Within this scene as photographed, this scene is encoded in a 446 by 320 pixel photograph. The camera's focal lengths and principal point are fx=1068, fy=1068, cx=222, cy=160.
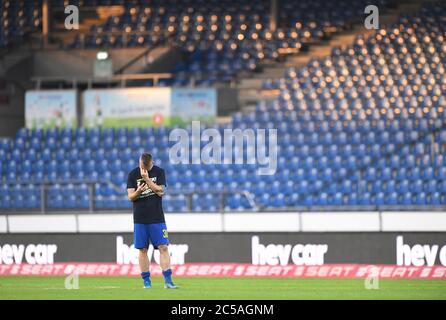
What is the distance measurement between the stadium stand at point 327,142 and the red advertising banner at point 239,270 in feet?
10.6

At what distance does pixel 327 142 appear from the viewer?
26359 mm

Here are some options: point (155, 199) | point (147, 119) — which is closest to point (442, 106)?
point (147, 119)

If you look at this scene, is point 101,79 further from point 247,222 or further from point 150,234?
point 150,234

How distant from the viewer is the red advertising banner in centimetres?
1831

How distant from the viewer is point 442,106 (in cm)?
2688

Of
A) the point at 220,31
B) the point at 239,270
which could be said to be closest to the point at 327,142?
the point at 220,31

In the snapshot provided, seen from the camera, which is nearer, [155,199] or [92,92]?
[155,199]

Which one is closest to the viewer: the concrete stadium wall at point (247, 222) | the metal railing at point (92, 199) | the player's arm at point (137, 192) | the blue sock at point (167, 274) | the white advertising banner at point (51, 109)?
the player's arm at point (137, 192)

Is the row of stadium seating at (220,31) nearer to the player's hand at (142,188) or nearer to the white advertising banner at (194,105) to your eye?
the white advertising banner at (194,105)

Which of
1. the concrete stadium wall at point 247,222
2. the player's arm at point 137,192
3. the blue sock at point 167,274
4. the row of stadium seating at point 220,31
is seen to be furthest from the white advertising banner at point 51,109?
the player's arm at point 137,192

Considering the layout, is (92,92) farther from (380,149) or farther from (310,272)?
(310,272)

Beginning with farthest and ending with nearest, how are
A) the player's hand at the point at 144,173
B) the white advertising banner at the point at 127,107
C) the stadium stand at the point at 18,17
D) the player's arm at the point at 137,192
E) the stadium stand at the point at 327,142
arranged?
the stadium stand at the point at 18,17 → the white advertising banner at the point at 127,107 → the stadium stand at the point at 327,142 → the player's arm at the point at 137,192 → the player's hand at the point at 144,173

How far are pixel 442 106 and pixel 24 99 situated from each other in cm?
1209

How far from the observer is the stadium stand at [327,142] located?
81.5ft
